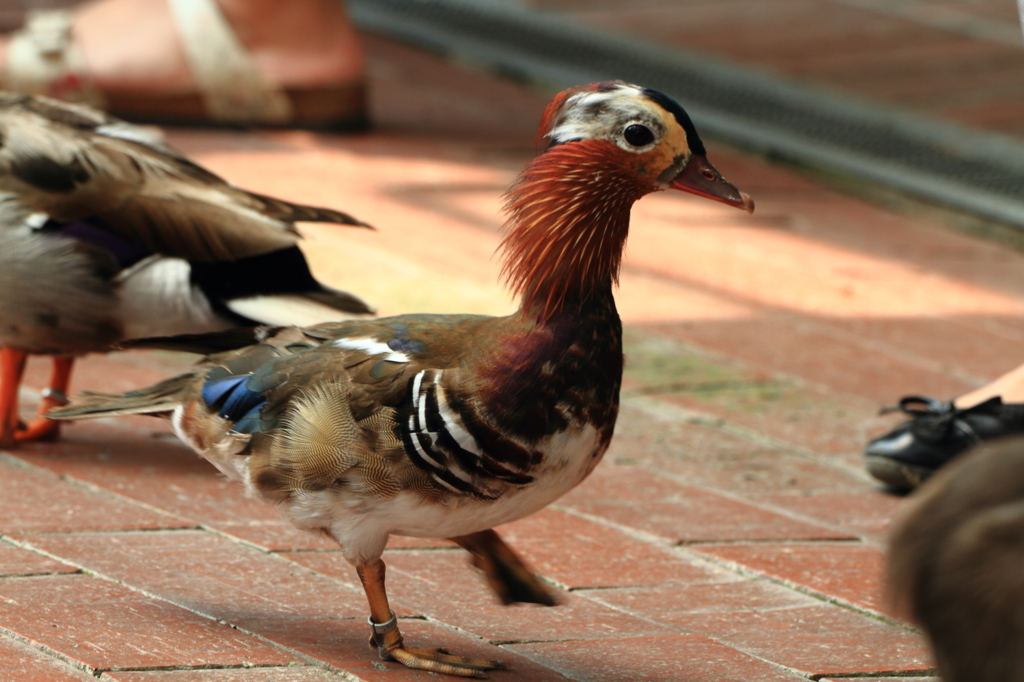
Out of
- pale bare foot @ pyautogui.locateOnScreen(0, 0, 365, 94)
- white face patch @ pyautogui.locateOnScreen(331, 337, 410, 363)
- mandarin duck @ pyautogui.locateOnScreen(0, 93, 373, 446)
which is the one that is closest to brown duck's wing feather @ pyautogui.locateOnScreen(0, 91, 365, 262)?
mandarin duck @ pyautogui.locateOnScreen(0, 93, 373, 446)

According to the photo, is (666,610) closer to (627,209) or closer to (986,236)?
(627,209)

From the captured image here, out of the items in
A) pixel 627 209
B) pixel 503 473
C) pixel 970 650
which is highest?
pixel 627 209

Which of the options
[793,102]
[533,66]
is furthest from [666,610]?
[533,66]

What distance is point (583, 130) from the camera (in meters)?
2.39

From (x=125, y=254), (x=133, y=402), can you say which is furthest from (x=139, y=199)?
(x=133, y=402)

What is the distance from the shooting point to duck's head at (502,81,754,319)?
2359 mm

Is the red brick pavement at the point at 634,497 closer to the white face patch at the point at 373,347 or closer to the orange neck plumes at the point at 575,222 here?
the white face patch at the point at 373,347

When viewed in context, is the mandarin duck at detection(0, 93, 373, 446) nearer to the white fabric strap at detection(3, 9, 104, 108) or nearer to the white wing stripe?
the white wing stripe

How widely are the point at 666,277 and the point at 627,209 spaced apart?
2879 millimetres

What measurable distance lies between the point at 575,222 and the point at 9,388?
5.74 feet

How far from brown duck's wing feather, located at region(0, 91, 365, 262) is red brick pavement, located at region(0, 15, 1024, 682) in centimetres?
57

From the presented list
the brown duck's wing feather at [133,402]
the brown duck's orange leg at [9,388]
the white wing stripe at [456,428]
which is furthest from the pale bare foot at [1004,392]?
the brown duck's orange leg at [9,388]

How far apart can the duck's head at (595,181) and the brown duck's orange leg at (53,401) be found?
1.56m

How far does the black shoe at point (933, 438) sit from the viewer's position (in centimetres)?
355
